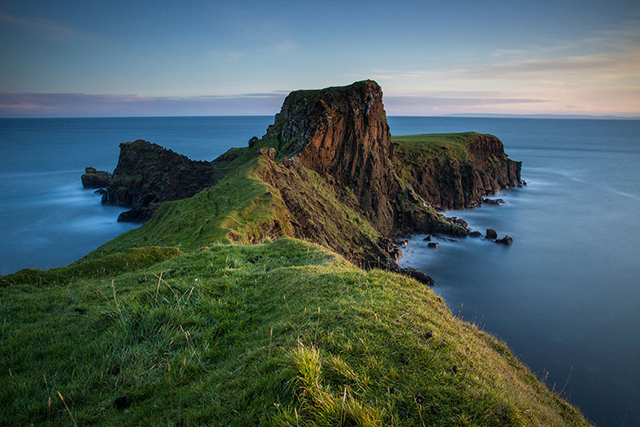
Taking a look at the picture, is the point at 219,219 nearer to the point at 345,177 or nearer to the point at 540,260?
the point at 345,177

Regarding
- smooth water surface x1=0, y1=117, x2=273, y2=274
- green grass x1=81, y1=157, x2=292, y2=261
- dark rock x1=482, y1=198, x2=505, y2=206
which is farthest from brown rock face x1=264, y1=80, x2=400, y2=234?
smooth water surface x1=0, y1=117, x2=273, y2=274

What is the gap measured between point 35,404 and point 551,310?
52.2 m

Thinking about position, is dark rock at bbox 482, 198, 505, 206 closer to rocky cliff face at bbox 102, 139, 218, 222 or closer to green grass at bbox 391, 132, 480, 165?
green grass at bbox 391, 132, 480, 165

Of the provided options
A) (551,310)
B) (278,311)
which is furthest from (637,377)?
(278,311)

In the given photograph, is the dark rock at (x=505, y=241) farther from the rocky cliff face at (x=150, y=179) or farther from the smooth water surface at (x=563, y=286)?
the rocky cliff face at (x=150, y=179)

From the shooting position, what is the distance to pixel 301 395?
4.68 metres

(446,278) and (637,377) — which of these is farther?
(446,278)

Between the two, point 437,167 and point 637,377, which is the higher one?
point 437,167

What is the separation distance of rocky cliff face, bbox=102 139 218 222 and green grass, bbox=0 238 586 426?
73725 mm

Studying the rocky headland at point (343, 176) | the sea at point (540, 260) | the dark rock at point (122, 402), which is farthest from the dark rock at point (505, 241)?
the dark rock at point (122, 402)

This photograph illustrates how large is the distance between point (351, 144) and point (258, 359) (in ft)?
207

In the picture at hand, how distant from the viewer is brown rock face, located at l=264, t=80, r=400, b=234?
62.6 m

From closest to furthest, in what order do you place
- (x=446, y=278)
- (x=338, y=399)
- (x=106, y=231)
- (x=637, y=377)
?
(x=338, y=399) < (x=637, y=377) < (x=446, y=278) < (x=106, y=231)

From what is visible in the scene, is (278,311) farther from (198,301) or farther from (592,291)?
(592,291)
